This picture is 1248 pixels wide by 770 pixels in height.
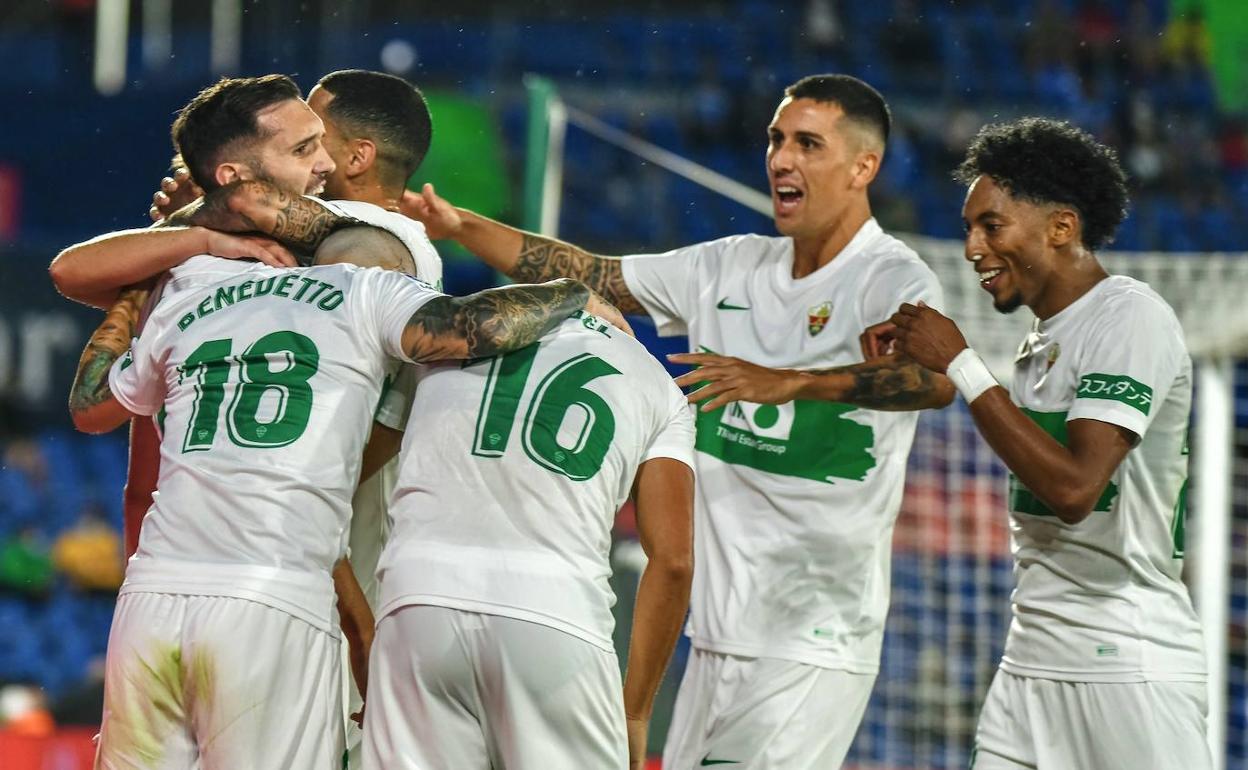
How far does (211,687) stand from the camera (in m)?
3.42

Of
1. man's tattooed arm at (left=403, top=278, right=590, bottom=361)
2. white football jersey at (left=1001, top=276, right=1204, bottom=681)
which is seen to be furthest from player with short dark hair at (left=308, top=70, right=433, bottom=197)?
white football jersey at (left=1001, top=276, right=1204, bottom=681)

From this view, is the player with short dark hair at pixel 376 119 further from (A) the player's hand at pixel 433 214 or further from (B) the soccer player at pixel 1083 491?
(B) the soccer player at pixel 1083 491

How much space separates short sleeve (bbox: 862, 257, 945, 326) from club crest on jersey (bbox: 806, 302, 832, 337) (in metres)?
0.11

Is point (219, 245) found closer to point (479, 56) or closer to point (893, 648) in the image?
point (893, 648)

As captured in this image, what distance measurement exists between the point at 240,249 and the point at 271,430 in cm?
60

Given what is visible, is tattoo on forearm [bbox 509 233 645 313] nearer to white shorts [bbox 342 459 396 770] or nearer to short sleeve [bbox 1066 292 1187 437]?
white shorts [bbox 342 459 396 770]

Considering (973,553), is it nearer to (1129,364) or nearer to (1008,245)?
(1008,245)

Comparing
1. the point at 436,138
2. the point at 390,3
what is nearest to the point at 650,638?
the point at 436,138

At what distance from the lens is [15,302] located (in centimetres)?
1201

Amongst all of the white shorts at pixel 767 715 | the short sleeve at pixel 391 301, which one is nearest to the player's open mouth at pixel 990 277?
the white shorts at pixel 767 715

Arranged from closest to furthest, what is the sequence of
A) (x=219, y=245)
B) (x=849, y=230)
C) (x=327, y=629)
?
(x=327, y=629) < (x=219, y=245) < (x=849, y=230)

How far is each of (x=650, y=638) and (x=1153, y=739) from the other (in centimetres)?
142

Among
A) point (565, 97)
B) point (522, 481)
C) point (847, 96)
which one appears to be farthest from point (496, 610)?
point (565, 97)

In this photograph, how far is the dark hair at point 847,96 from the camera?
16.3 feet
